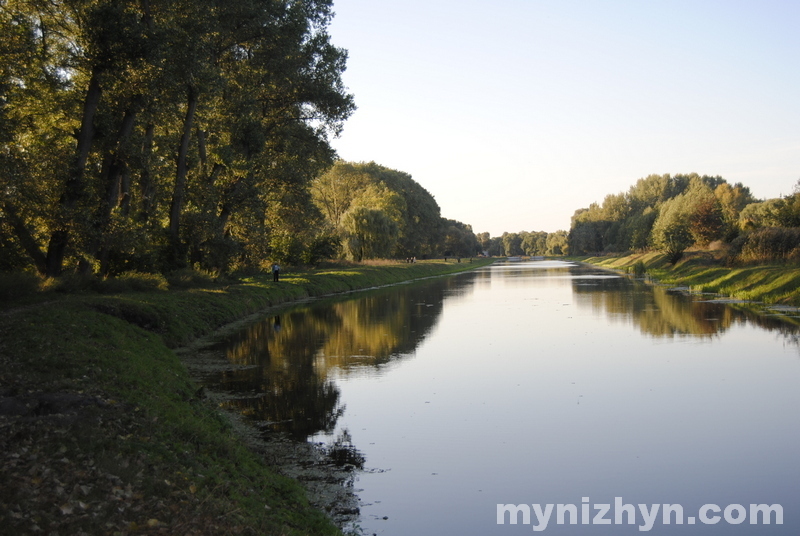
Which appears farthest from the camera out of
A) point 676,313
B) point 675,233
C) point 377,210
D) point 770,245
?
Answer: point 377,210

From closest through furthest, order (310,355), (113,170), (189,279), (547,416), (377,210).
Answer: (547,416), (310,355), (113,170), (189,279), (377,210)

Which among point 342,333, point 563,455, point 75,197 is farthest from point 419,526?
point 75,197

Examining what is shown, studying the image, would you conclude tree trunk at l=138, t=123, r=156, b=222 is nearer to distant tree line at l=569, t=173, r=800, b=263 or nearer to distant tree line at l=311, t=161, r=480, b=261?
distant tree line at l=311, t=161, r=480, b=261

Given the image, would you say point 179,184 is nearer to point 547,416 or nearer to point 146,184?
point 146,184

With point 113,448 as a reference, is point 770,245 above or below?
above

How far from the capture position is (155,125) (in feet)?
96.2

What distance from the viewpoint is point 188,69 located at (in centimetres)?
2498

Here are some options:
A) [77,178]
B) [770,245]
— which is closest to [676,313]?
[770,245]

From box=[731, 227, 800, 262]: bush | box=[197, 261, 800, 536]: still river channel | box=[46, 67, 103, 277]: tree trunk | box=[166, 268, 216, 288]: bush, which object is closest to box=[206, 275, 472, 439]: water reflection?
box=[197, 261, 800, 536]: still river channel

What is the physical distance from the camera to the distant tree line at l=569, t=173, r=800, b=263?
1657 inches

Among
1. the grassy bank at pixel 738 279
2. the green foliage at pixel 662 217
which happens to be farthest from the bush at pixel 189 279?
the green foliage at pixel 662 217

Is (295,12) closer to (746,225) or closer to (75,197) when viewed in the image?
(75,197)

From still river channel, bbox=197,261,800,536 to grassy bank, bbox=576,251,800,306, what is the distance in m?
6.94

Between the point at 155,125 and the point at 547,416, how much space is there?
2385cm
